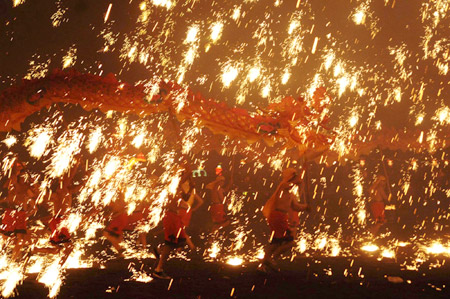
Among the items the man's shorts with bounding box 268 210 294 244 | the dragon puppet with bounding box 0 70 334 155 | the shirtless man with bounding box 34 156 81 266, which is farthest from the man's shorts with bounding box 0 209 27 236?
the man's shorts with bounding box 268 210 294 244

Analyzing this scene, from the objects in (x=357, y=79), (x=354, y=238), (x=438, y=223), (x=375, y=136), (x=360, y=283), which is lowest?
(x=360, y=283)

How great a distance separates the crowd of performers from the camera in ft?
18.5

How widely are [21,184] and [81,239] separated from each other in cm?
206

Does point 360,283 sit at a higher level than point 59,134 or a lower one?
lower

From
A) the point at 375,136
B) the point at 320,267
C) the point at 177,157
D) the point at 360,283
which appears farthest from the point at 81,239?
the point at 177,157

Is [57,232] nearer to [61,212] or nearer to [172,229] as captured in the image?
[61,212]

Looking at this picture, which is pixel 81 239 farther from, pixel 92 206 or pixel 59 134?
pixel 59 134

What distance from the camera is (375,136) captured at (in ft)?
33.1

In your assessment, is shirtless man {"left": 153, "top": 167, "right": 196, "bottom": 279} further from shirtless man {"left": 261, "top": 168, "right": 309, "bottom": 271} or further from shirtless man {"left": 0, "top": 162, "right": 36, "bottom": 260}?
shirtless man {"left": 0, "top": 162, "right": 36, "bottom": 260}

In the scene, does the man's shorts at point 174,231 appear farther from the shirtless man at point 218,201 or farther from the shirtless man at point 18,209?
the shirtless man at point 218,201

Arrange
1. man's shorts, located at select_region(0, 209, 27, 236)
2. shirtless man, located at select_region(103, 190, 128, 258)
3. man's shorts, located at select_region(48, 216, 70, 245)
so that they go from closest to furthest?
man's shorts, located at select_region(48, 216, 70, 245)
man's shorts, located at select_region(0, 209, 27, 236)
shirtless man, located at select_region(103, 190, 128, 258)

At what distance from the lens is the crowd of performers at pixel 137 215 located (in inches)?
222

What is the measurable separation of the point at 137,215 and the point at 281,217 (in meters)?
3.64

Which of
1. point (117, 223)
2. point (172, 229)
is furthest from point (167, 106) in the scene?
point (117, 223)
